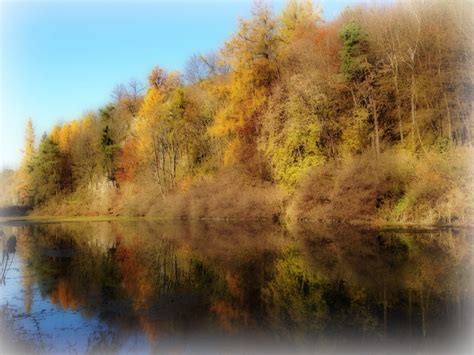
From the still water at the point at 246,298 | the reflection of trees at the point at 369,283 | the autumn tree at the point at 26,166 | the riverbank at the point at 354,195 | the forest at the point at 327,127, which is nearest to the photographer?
the still water at the point at 246,298

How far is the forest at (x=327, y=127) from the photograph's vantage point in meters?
24.7

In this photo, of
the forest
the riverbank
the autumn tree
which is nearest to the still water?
the riverbank

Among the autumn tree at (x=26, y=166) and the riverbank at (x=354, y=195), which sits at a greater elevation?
the autumn tree at (x=26, y=166)

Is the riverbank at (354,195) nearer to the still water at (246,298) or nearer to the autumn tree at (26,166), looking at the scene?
the still water at (246,298)

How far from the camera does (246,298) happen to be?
10.4m

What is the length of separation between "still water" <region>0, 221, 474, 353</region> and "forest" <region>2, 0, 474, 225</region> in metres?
6.82

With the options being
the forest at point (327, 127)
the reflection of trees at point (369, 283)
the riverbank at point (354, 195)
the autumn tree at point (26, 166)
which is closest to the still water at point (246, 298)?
the reflection of trees at point (369, 283)

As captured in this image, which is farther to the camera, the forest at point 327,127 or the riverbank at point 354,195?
the forest at point 327,127

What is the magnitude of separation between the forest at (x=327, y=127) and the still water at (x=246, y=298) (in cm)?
682

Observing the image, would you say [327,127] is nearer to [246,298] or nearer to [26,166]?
[246,298]

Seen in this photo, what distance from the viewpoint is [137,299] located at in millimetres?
10398

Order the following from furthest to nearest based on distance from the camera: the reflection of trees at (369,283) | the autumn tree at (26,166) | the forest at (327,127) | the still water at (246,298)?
the autumn tree at (26,166), the forest at (327,127), the reflection of trees at (369,283), the still water at (246,298)

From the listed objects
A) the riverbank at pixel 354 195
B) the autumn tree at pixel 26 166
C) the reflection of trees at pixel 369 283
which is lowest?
the reflection of trees at pixel 369 283

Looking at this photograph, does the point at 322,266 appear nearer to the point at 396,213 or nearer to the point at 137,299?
the point at 137,299
